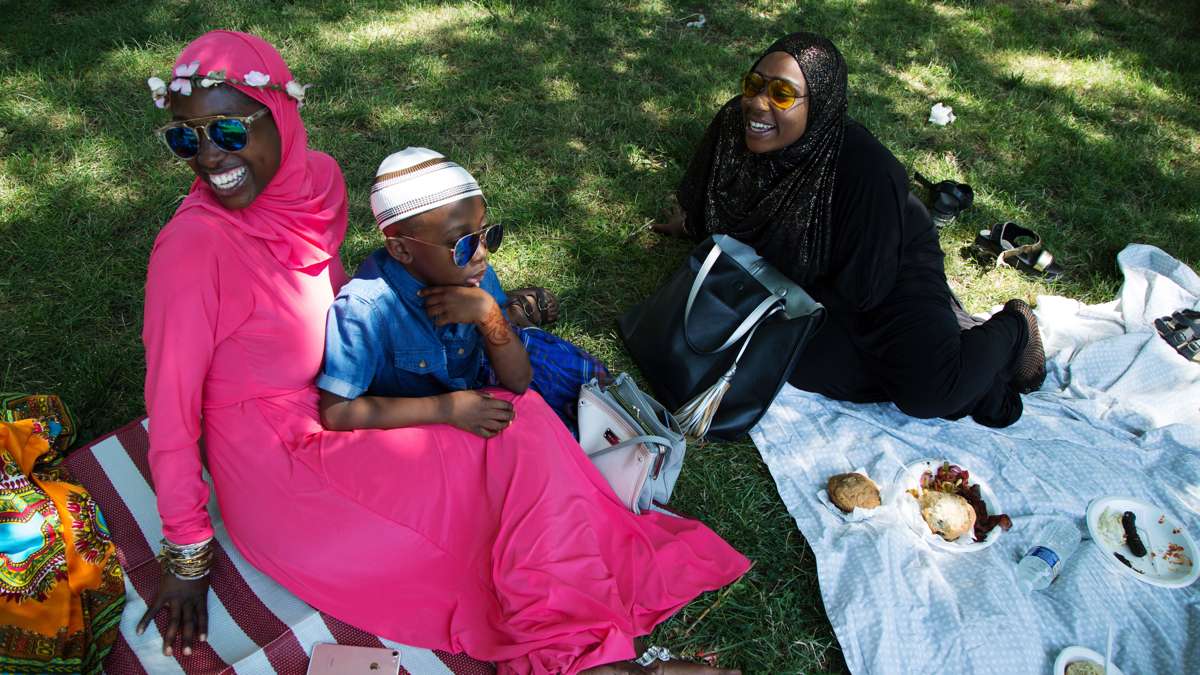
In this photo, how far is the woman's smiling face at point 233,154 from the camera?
1.89m

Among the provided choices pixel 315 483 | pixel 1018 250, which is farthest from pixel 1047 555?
pixel 315 483

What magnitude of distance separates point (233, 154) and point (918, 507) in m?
2.64

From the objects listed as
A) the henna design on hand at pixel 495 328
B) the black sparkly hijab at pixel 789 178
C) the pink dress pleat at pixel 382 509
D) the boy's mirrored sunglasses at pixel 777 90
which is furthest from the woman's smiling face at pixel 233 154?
the black sparkly hijab at pixel 789 178

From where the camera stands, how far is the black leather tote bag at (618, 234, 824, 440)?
2955 mm

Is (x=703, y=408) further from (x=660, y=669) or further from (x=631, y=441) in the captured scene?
(x=660, y=669)

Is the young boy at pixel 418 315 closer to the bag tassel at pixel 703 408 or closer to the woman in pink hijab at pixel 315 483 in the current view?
the woman in pink hijab at pixel 315 483

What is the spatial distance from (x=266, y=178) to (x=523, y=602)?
1.41 m

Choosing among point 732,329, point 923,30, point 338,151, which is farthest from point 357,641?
point 923,30

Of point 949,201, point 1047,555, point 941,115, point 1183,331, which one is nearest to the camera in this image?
point 1047,555

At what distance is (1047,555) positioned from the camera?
270cm

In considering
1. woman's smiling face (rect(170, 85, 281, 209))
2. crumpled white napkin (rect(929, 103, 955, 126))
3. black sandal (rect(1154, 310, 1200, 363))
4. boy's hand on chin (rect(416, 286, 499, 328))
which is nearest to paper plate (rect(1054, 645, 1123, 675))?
black sandal (rect(1154, 310, 1200, 363))

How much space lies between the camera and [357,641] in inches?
88.8

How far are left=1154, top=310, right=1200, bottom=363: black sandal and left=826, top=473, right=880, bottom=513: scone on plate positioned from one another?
5.97 ft

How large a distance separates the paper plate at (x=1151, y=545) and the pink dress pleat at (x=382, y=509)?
6.20 feet
